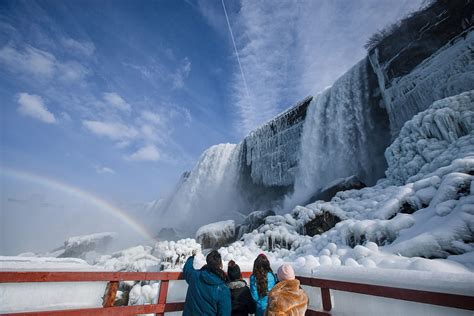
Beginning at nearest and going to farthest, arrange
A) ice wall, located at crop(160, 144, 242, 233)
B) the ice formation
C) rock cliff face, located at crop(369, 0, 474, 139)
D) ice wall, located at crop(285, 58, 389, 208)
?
the ice formation → rock cliff face, located at crop(369, 0, 474, 139) → ice wall, located at crop(285, 58, 389, 208) → ice wall, located at crop(160, 144, 242, 233)

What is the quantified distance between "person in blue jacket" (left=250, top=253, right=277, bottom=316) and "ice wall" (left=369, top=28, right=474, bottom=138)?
14011 millimetres

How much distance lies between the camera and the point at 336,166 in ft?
61.3

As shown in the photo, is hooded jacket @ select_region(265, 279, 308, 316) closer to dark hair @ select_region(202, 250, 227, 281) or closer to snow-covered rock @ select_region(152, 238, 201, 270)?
dark hair @ select_region(202, 250, 227, 281)

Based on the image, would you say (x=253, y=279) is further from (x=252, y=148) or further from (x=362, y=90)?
(x=252, y=148)

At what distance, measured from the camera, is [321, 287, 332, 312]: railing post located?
97.7 inches

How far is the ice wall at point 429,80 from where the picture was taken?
11.2m

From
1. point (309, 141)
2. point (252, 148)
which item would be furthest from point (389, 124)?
point (252, 148)

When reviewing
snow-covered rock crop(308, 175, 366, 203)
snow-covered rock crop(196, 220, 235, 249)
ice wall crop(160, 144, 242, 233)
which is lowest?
snow-covered rock crop(196, 220, 235, 249)

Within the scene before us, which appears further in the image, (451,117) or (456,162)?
(451,117)

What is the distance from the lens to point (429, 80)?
12.8 m

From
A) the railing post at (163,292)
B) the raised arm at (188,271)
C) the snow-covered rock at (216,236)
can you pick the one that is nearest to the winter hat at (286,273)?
the raised arm at (188,271)

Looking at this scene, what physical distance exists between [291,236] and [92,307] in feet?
32.5

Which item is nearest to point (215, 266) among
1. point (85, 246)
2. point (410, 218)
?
point (410, 218)

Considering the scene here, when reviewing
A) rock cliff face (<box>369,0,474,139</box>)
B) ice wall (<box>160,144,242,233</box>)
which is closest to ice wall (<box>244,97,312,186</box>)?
ice wall (<box>160,144,242,233</box>)
